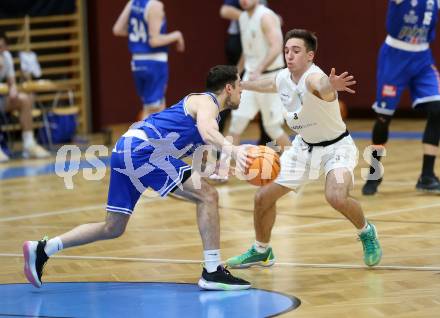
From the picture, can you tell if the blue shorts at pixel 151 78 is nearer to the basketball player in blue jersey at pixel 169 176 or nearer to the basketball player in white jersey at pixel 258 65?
the basketball player in white jersey at pixel 258 65

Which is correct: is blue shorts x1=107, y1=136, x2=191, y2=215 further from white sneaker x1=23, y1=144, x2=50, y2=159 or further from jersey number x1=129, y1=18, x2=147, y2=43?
white sneaker x1=23, y1=144, x2=50, y2=159

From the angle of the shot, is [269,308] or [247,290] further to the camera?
[247,290]

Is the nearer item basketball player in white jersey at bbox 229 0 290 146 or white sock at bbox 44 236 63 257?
white sock at bbox 44 236 63 257

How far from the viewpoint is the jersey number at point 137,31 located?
11477 millimetres

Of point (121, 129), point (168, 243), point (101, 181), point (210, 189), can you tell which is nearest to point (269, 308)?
point (210, 189)

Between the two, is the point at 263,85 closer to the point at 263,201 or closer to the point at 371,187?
the point at 263,201

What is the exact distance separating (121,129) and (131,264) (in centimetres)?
872

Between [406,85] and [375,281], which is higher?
[406,85]

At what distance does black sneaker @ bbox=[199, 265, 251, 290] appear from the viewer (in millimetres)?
6266

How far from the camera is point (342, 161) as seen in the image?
22.2 feet

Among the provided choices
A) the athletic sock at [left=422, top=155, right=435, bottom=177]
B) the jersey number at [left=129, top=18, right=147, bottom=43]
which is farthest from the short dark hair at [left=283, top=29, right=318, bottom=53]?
the jersey number at [left=129, top=18, right=147, bottom=43]

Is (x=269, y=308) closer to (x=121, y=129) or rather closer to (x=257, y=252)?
(x=257, y=252)

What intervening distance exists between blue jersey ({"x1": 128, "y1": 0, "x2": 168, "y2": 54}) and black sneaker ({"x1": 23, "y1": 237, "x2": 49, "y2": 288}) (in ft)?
17.8

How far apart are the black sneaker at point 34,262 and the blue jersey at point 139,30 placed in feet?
17.8
